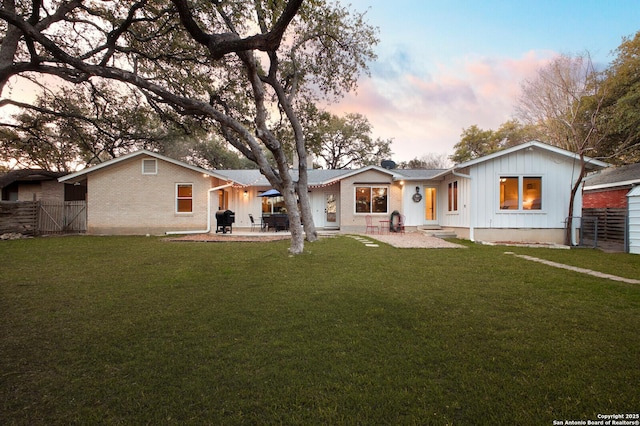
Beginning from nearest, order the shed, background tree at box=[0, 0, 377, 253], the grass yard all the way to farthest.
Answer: the grass yard → background tree at box=[0, 0, 377, 253] → the shed

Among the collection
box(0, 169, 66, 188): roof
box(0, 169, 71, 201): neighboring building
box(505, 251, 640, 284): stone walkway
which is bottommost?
box(505, 251, 640, 284): stone walkway

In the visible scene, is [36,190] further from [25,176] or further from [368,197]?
[368,197]

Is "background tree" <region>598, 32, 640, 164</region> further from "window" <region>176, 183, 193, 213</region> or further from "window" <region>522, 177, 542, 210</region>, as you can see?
"window" <region>176, 183, 193, 213</region>

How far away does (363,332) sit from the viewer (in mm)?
3332

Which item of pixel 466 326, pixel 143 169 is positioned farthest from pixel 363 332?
pixel 143 169

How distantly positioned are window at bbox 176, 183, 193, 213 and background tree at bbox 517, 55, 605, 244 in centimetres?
1634

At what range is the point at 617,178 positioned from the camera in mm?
14945

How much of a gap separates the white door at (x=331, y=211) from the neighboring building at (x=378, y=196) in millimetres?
60

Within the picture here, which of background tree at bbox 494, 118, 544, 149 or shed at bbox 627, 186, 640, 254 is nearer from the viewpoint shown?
shed at bbox 627, 186, 640, 254

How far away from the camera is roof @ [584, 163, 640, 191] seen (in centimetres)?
1365

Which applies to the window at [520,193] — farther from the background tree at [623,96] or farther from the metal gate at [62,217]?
the metal gate at [62,217]

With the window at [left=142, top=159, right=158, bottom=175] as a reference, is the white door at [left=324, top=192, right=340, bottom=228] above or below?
below

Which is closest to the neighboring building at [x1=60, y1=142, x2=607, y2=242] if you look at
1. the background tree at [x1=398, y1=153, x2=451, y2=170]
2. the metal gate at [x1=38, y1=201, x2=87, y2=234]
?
the metal gate at [x1=38, y1=201, x2=87, y2=234]

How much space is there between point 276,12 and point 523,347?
873 centimetres
